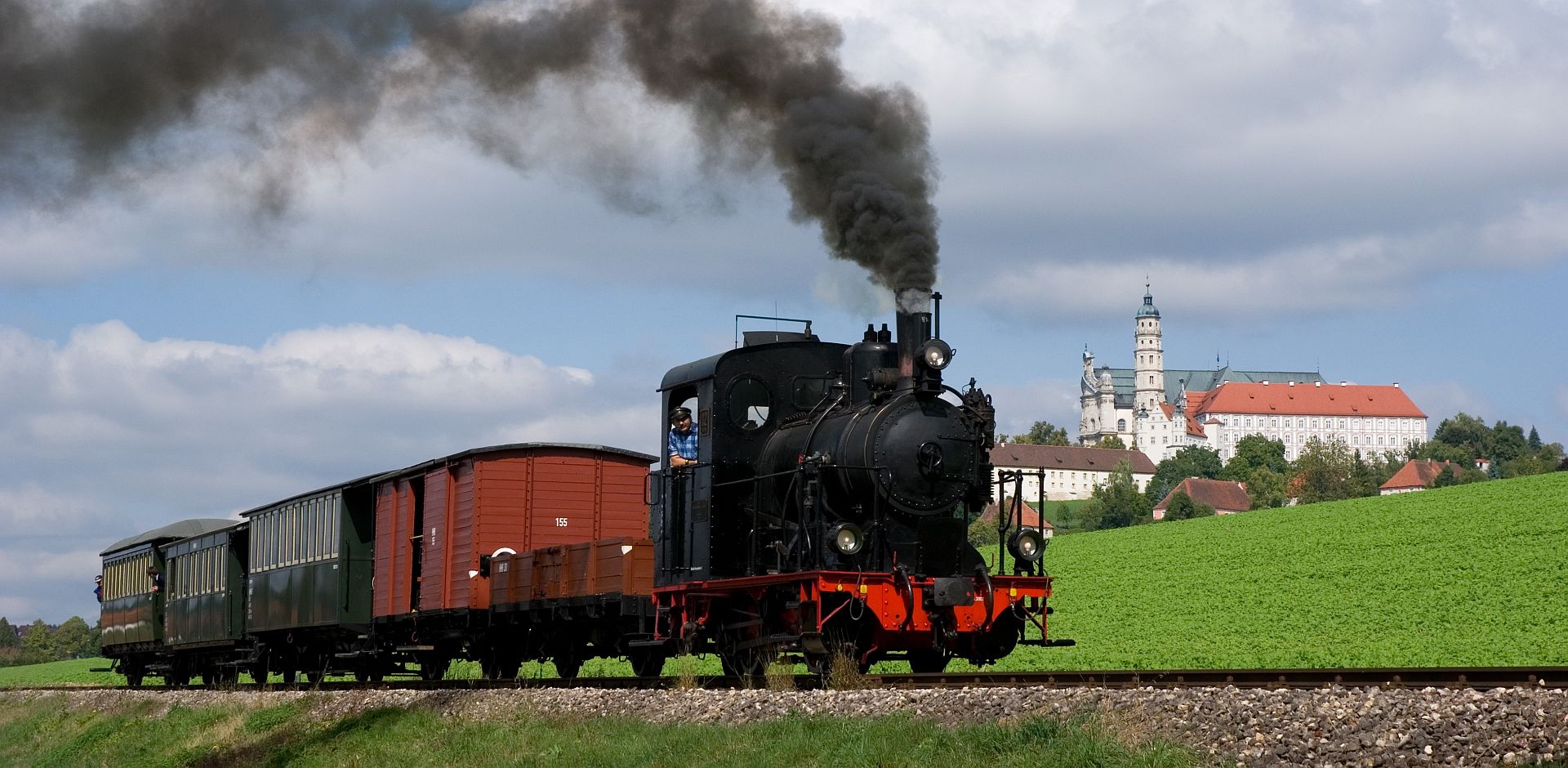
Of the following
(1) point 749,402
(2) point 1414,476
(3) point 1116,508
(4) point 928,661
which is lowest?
(4) point 928,661

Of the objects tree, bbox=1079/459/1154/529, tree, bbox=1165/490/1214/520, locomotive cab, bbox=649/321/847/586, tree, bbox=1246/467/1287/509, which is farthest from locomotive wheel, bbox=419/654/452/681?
tree, bbox=1246/467/1287/509

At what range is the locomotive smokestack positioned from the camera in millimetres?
15391

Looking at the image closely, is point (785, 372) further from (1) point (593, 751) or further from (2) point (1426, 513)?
(2) point (1426, 513)

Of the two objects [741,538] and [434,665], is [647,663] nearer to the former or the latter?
[741,538]

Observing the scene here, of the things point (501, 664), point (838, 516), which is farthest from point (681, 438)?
point (501, 664)

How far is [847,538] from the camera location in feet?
47.7

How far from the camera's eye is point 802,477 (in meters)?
15.1

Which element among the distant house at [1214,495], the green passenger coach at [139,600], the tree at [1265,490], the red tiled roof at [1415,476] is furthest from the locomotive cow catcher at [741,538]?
the red tiled roof at [1415,476]

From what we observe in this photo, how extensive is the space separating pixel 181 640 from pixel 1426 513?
38016 mm

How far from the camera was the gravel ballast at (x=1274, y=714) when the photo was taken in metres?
8.17

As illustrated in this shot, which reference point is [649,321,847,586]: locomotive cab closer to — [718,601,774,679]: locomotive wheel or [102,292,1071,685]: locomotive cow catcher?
[102,292,1071,685]: locomotive cow catcher

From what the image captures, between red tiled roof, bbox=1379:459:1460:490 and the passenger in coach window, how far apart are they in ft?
486

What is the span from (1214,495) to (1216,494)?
0.35 m

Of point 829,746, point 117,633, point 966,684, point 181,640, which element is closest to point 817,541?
point 966,684
